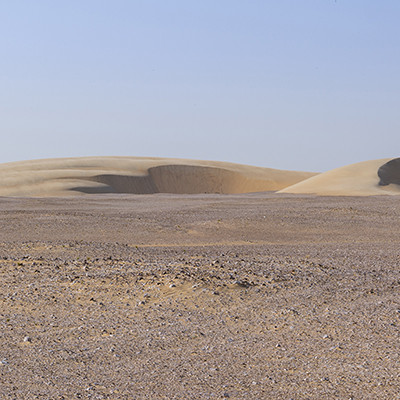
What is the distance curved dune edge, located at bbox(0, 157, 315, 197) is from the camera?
78.2m

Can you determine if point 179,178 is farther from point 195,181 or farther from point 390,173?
point 390,173

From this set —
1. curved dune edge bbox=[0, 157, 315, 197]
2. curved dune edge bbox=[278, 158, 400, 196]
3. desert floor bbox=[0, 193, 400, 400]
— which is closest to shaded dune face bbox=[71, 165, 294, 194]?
curved dune edge bbox=[0, 157, 315, 197]

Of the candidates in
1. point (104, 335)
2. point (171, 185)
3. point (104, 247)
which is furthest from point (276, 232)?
point (171, 185)

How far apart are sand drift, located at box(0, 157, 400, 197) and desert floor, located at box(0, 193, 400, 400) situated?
38.2m

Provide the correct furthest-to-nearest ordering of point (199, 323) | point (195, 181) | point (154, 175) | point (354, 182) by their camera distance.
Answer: point (195, 181)
point (154, 175)
point (354, 182)
point (199, 323)

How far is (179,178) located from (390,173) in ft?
137

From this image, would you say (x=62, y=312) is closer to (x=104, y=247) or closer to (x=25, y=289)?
(x=25, y=289)

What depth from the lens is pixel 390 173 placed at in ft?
196

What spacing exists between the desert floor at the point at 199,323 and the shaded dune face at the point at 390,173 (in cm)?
4259

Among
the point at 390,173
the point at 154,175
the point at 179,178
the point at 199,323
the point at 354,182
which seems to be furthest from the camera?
the point at 179,178

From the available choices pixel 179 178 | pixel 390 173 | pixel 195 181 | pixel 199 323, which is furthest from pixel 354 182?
pixel 199 323

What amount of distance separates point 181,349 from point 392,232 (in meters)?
15.5

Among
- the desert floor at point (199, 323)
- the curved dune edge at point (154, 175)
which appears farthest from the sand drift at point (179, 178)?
the desert floor at point (199, 323)

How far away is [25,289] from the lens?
9.95 m
